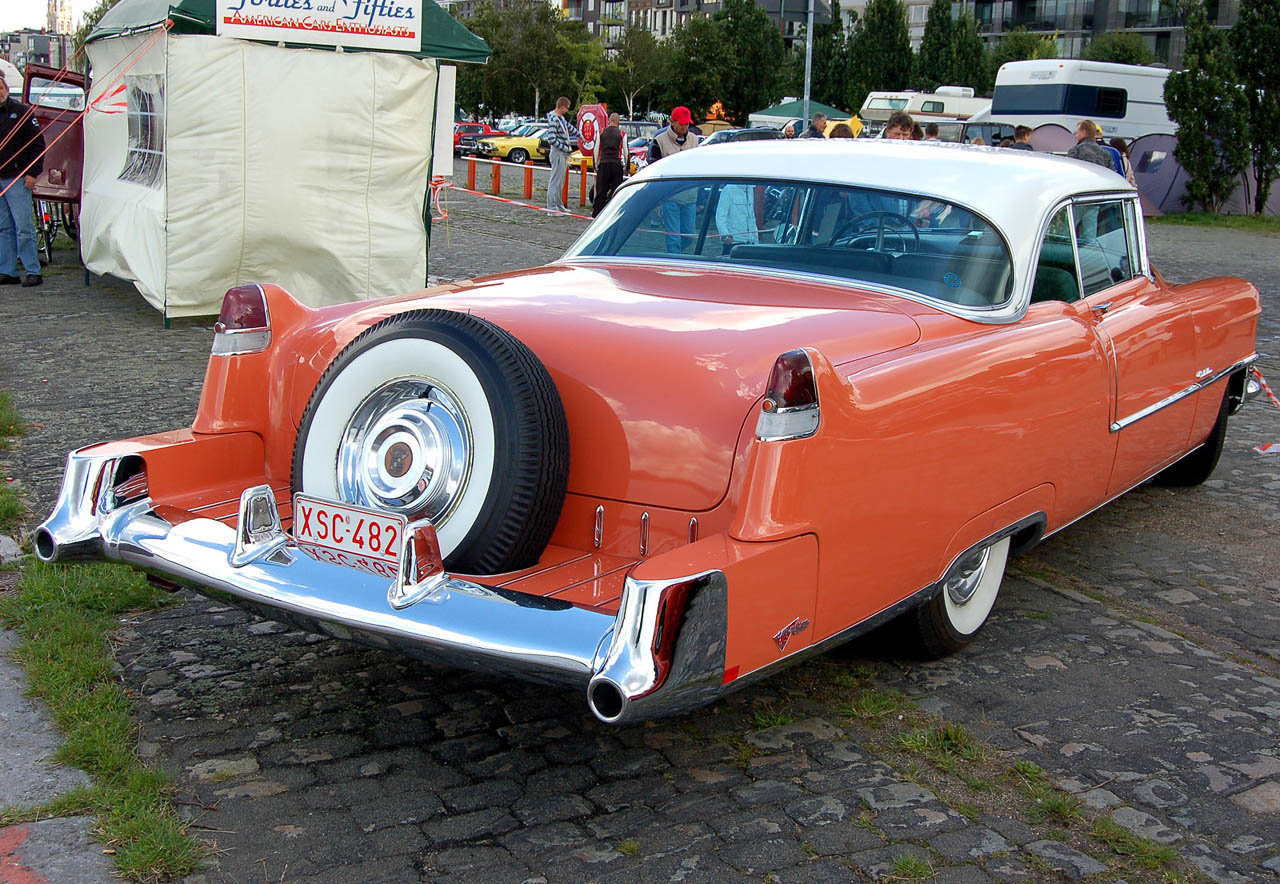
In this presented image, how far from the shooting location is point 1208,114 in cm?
2430

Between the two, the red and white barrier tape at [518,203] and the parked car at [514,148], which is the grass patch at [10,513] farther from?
the parked car at [514,148]

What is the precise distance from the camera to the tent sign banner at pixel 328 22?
8.88m

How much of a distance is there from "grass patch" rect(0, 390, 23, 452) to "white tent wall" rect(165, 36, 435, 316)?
9.31 feet

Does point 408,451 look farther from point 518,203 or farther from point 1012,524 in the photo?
point 518,203

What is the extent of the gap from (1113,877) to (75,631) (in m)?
2.99

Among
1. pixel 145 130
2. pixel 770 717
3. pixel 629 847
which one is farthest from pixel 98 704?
pixel 145 130

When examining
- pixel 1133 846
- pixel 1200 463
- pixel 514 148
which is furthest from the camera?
pixel 514 148

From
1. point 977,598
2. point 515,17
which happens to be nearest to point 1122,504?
point 977,598

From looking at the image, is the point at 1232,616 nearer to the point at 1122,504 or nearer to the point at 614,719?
the point at 1122,504

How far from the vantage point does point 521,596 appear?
2.85 m

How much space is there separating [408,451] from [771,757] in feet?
4.09

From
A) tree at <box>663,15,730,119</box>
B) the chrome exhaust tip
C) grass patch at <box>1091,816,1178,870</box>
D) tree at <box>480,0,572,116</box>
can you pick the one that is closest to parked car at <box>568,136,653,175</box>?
grass patch at <box>1091,816,1178,870</box>

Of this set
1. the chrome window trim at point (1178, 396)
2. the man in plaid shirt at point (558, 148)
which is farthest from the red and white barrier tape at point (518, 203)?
the chrome window trim at point (1178, 396)

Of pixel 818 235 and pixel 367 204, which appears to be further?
pixel 367 204
